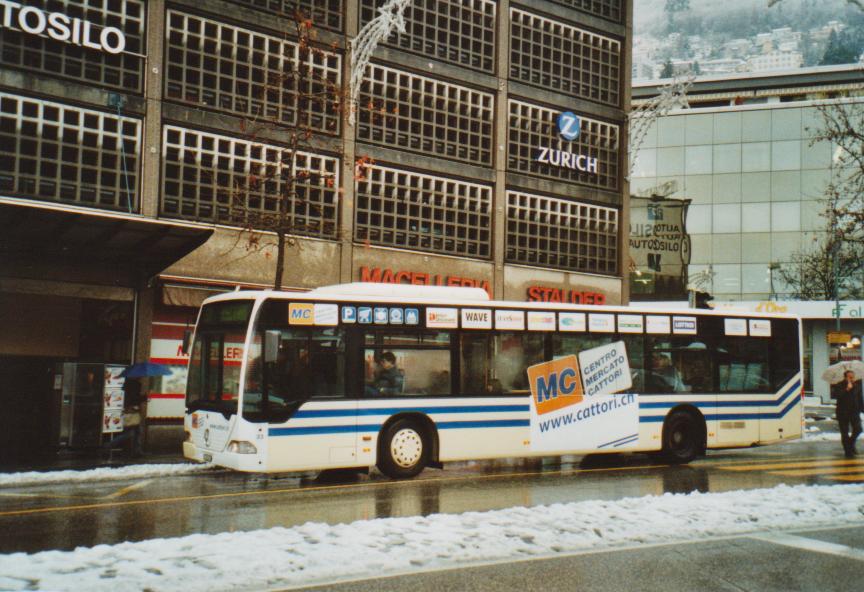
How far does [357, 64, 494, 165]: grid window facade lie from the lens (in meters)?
27.2

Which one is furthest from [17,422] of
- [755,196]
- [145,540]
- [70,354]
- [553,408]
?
[755,196]

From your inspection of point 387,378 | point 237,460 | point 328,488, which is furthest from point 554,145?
point 237,460

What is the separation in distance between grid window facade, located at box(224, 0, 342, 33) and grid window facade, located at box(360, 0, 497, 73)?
95 centimetres

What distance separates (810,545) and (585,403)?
769 centimetres

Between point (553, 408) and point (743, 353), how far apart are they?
5.02 m

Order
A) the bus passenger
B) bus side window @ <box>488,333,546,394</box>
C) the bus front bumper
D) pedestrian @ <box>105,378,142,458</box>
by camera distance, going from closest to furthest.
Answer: the bus front bumper, the bus passenger, bus side window @ <box>488,333,546,394</box>, pedestrian @ <box>105,378,142,458</box>

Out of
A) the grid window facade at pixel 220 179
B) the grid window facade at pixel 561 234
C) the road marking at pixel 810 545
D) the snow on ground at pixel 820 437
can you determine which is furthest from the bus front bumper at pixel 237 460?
the grid window facade at pixel 561 234

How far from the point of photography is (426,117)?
93.9 ft

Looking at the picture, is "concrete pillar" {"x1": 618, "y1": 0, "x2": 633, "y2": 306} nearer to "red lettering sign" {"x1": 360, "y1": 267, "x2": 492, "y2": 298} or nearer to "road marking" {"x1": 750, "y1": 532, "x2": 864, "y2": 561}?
"red lettering sign" {"x1": 360, "y1": 267, "x2": 492, "y2": 298}

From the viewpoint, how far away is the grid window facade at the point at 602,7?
33062 millimetres

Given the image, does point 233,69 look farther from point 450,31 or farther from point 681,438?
point 681,438

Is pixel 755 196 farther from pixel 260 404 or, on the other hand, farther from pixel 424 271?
pixel 260 404

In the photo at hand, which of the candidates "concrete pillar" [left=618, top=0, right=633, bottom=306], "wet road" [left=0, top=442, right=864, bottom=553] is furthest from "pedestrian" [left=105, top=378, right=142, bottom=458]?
"concrete pillar" [left=618, top=0, right=633, bottom=306]

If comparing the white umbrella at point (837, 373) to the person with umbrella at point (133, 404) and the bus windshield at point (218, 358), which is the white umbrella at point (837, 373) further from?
the person with umbrella at point (133, 404)
